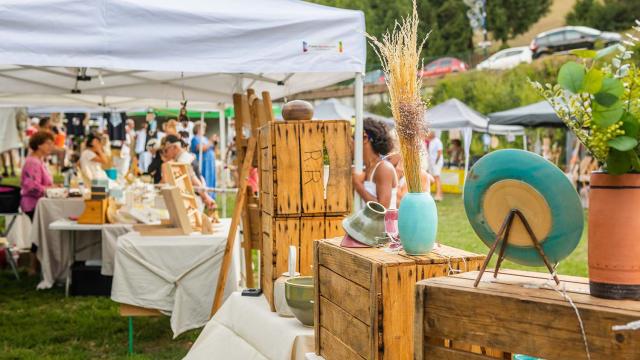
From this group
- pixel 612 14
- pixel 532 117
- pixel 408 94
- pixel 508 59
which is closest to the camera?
pixel 408 94

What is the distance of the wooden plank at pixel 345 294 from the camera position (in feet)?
5.50

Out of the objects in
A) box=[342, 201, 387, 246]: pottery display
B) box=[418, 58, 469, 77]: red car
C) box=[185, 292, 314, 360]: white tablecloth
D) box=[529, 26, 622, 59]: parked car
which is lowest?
box=[185, 292, 314, 360]: white tablecloth

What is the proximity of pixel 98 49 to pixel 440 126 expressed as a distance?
1385 centimetres

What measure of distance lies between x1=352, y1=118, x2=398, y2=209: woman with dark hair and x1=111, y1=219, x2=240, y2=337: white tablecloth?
1021 millimetres

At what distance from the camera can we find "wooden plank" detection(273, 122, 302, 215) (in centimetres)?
257

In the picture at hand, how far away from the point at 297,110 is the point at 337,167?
0.92ft

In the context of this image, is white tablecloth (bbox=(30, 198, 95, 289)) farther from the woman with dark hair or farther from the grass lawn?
the woman with dark hair

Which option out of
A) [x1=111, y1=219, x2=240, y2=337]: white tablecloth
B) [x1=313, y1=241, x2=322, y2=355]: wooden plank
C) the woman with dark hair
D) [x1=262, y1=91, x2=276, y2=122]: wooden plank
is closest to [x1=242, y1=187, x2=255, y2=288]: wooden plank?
[x1=111, y1=219, x2=240, y2=337]: white tablecloth

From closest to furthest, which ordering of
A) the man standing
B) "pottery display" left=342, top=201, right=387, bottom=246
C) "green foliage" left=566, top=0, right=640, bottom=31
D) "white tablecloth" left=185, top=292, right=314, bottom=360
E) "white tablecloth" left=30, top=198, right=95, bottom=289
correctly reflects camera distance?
"pottery display" left=342, top=201, right=387, bottom=246
"white tablecloth" left=185, top=292, right=314, bottom=360
"white tablecloth" left=30, top=198, right=95, bottom=289
the man standing
"green foliage" left=566, top=0, right=640, bottom=31

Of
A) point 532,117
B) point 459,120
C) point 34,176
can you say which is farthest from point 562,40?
point 34,176

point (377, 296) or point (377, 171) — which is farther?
point (377, 171)

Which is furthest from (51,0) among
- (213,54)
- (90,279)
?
(90,279)

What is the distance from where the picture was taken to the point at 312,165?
8.53 ft

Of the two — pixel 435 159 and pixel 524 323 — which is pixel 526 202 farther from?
pixel 435 159
